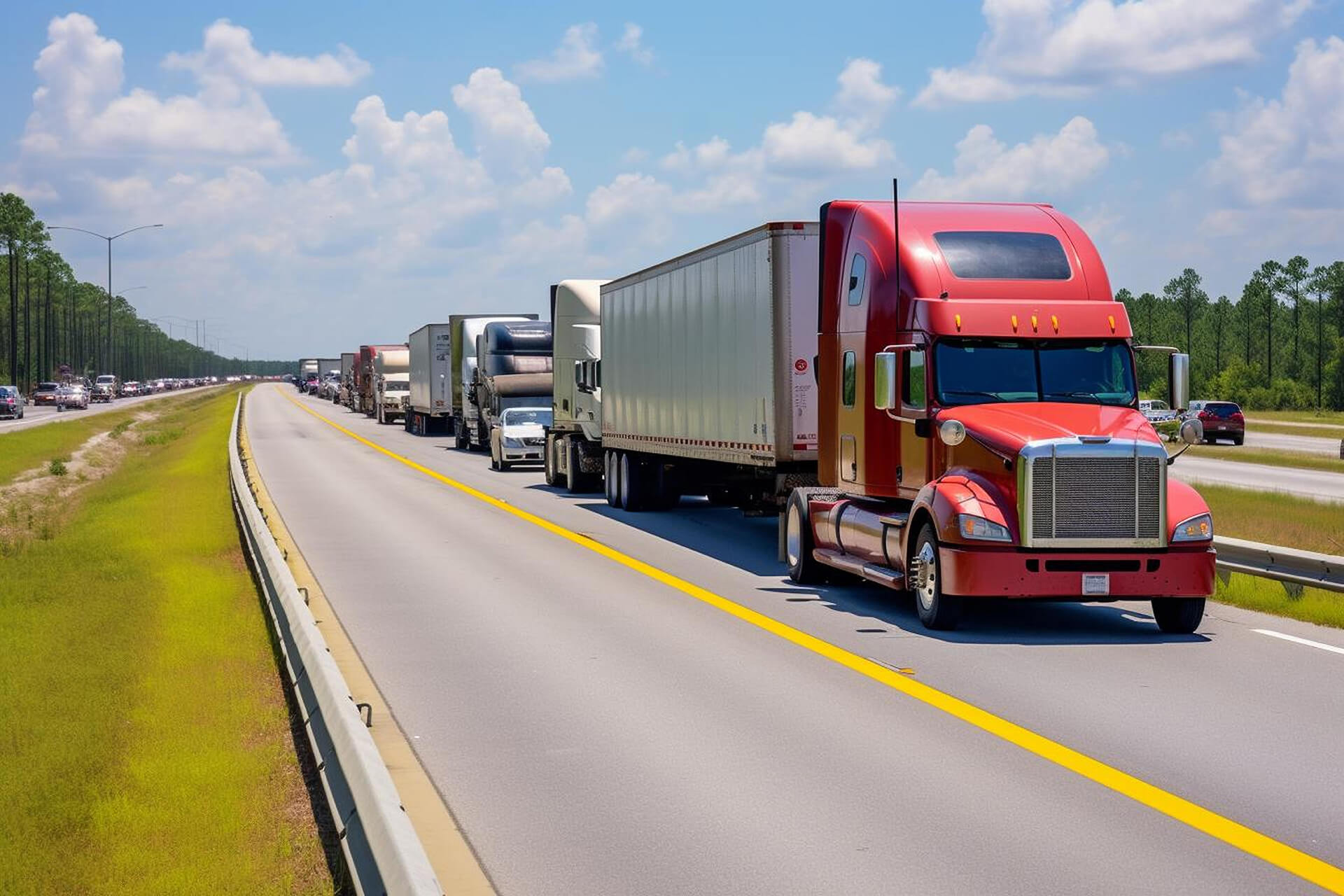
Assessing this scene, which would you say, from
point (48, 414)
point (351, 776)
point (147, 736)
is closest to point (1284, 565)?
point (147, 736)

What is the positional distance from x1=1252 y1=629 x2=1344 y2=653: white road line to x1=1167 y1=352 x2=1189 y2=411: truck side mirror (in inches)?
80.4

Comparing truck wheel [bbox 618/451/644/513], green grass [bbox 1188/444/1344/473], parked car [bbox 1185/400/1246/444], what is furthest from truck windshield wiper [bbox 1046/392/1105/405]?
parked car [bbox 1185/400/1246/444]

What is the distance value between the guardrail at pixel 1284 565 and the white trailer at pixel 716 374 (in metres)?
4.92

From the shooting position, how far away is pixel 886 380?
46.8ft

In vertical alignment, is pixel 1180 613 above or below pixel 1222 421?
below

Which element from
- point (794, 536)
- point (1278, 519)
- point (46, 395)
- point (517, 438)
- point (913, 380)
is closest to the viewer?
point (913, 380)

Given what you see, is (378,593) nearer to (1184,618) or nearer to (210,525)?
(1184,618)

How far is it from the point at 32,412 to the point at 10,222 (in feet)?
115

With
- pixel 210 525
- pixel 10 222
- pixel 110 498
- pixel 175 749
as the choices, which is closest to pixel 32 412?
pixel 10 222

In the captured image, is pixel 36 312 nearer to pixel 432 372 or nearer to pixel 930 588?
pixel 432 372

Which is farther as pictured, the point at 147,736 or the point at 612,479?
the point at 612,479

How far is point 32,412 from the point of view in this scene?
101 metres

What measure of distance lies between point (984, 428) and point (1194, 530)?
5.95 ft

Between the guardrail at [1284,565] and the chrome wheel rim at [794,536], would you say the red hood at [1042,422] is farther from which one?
the chrome wheel rim at [794,536]
